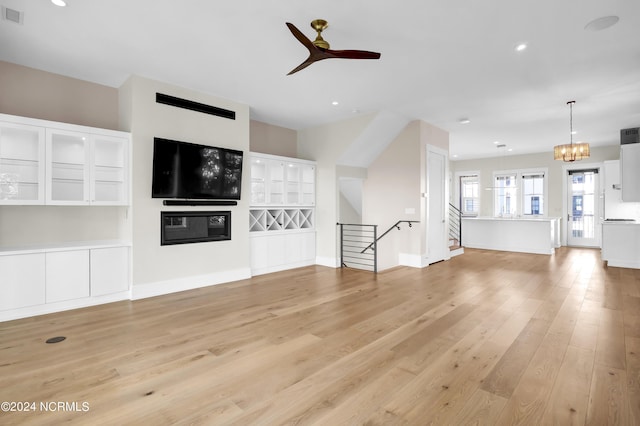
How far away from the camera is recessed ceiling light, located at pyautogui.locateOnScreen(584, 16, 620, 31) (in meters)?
3.05

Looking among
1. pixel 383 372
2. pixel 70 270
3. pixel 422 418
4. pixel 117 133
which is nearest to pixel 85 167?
pixel 117 133

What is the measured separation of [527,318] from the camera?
359 centimetres

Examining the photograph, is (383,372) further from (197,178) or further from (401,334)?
(197,178)

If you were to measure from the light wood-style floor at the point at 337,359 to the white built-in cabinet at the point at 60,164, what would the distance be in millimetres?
1435

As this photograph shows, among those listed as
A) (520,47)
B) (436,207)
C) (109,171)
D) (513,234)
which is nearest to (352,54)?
(520,47)

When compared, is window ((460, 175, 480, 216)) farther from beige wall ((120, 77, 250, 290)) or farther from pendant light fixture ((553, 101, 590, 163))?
beige wall ((120, 77, 250, 290))

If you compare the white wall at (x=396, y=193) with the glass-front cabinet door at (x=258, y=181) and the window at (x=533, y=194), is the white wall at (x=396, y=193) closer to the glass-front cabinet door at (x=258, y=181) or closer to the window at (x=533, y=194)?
the glass-front cabinet door at (x=258, y=181)

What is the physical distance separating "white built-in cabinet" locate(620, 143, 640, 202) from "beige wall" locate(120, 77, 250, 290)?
7888mm

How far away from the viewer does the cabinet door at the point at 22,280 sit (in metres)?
3.52

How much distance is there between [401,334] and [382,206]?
438cm

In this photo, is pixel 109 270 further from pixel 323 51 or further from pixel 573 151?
pixel 573 151

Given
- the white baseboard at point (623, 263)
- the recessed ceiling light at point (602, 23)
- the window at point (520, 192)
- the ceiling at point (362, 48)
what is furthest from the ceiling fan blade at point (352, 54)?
the window at point (520, 192)

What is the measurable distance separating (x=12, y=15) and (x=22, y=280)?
2724 mm

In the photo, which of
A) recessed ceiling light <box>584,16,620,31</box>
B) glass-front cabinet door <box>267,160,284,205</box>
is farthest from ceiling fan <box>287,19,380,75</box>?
glass-front cabinet door <box>267,160,284,205</box>
